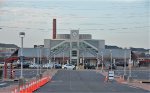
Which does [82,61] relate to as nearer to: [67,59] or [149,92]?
[67,59]

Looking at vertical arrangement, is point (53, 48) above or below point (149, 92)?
above

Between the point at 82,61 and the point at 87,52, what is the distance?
3.87 m

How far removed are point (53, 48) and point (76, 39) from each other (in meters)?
8.39

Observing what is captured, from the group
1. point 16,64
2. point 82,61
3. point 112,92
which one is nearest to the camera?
point 112,92

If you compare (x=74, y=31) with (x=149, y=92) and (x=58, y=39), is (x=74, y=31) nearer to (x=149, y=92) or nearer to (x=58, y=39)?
(x=58, y=39)

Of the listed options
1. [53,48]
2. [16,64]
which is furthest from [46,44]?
[16,64]

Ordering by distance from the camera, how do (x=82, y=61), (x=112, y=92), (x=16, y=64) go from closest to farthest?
(x=112, y=92), (x=16, y=64), (x=82, y=61)

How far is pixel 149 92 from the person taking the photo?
38625 mm

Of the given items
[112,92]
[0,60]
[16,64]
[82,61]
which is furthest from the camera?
[82,61]

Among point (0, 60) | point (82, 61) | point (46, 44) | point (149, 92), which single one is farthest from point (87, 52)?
point (149, 92)

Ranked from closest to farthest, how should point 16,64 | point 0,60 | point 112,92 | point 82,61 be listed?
point 112,92 → point 16,64 → point 0,60 → point 82,61

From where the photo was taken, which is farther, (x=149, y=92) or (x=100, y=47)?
(x=100, y=47)

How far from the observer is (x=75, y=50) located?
162625mm

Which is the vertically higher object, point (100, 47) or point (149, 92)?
point (100, 47)
